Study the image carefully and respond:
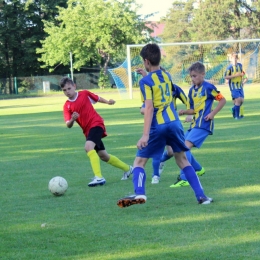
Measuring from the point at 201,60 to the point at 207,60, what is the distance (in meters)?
0.68

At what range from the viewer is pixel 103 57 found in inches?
2264

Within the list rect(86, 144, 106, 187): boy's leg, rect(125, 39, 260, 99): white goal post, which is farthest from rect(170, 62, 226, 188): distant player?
rect(125, 39, 260, 99): white goal post

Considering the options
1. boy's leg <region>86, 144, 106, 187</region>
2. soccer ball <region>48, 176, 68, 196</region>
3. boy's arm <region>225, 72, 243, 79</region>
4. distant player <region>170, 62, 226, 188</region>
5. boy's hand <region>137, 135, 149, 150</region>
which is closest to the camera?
boy's hand <region>137, 135, 149, 150</region>

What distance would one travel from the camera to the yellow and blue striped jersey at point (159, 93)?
5.89m

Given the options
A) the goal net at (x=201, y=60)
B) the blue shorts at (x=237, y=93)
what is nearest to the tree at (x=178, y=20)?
the goal net at (x=201, y=60)

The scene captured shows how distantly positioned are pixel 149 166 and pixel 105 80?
152 feet

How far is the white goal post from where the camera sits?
103 feet

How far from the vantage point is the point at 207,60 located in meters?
33.9

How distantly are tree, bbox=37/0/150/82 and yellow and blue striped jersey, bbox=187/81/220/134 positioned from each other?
48.0m

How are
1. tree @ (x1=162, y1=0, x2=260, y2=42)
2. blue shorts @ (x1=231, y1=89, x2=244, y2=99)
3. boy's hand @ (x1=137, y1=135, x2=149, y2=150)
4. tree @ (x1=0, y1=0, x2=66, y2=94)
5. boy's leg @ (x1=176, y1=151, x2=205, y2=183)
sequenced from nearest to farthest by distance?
boy's hand @ (x1=137, y1=135, x2=149, y2=150), boy's leg @ (x1=176, y1=151, x2=205, y2=183), blue shorts @ (x1=231, y1=89, x2=244, y2=99), tree @ (x1=0, y1=0, x2=66, y2=94), tree @ (x1=162, y1=0, x2=260, y2=42)

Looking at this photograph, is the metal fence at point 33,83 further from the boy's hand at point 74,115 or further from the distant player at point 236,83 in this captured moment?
the boy's hand at point 74,115

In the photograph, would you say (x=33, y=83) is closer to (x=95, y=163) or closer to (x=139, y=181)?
(x=95, y=163)

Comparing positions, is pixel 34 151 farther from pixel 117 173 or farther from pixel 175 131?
pixel 175 131

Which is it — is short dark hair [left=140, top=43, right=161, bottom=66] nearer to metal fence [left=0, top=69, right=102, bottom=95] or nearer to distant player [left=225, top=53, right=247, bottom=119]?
distant player [left=225, top=53, right=247, bottom=119]
